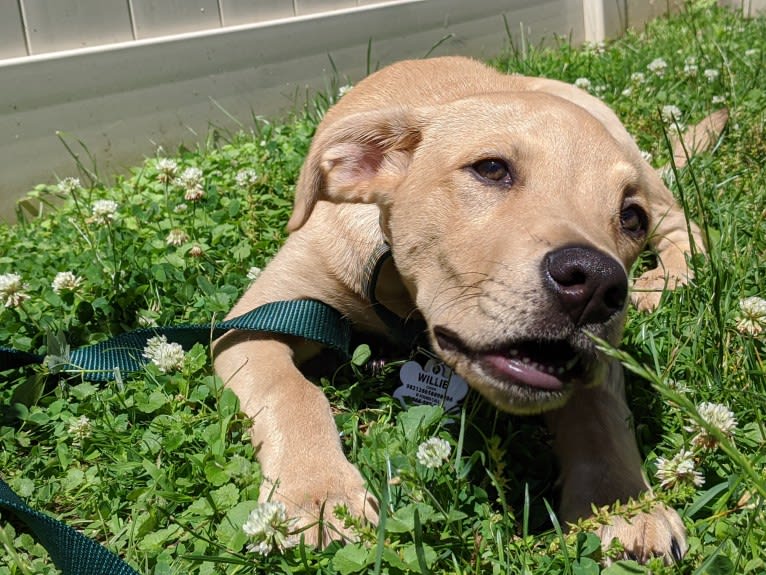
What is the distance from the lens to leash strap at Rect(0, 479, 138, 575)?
5.99ft

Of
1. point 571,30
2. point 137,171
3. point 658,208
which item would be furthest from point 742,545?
point 571,30

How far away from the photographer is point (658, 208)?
4.15m

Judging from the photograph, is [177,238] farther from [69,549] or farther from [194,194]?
[69,549]

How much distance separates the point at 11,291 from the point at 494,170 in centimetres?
182

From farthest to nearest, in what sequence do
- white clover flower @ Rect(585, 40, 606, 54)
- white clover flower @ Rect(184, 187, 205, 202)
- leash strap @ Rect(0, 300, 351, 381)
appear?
white clover flower @ Rect(585, 40, 606, 54) → white clover flower @ Rect(184, 187, 205, 202) → leash strap @ Rect(0, 300, 351, 381)

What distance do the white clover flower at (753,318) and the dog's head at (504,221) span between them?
421 mm

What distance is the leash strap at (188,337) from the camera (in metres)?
2.80

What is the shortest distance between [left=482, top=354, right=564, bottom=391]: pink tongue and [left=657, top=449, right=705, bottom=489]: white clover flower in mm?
366

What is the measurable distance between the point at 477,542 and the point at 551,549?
0.59 feet

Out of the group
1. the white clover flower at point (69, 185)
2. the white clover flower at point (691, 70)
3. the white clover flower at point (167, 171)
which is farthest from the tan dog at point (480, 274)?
the white clover flower at point (691, 70)

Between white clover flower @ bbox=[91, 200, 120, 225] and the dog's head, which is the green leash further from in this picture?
white clover flower @ bbox=[91, 200, 120, 225]

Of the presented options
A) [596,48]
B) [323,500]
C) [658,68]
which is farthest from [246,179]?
[596,48]

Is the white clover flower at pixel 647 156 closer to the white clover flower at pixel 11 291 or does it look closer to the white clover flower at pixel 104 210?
the white clover flower at pixel 104 210

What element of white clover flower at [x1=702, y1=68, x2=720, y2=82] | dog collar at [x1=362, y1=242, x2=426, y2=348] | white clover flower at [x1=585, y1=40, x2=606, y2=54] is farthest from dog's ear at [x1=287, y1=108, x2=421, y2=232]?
white clover flower at [x1=585, y1=40, x2=606, y2=54]
